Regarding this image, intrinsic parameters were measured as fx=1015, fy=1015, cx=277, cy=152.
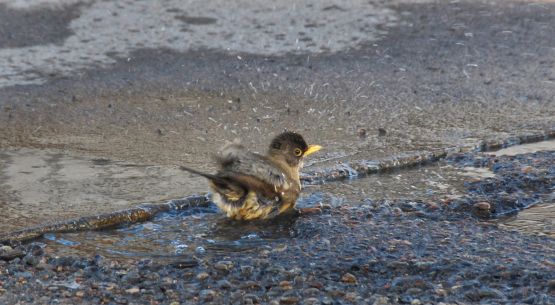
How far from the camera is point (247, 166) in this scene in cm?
629

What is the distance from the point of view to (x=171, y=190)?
21.5ft

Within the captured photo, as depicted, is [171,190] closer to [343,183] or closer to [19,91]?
[343,183]

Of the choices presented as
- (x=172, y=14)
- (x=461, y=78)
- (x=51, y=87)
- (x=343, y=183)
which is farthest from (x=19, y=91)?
(x=461, y=78)

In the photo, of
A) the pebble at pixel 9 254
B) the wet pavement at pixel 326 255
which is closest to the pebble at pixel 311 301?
the wet pavement at pixel 326 255

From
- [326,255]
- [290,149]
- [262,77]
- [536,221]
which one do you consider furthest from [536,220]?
[262,77]

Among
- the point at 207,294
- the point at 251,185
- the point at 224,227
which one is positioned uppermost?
the point at 251,185

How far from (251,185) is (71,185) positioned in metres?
1.27

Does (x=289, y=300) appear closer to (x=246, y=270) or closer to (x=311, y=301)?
(x=311, y=301)

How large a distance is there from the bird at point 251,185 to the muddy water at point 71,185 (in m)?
0.40

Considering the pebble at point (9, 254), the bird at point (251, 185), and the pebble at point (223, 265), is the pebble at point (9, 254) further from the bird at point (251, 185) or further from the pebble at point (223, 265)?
the bird at point (251, 185)

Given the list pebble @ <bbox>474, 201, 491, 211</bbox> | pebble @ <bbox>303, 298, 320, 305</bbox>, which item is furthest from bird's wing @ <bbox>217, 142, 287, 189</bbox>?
pebble @ <bbox>303, 298, 320, 305</bbox>

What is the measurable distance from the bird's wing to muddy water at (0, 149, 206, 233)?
0.37 metres

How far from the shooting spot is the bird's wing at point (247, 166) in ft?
20.6

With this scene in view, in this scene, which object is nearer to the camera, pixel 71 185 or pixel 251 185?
pixel 251 185
